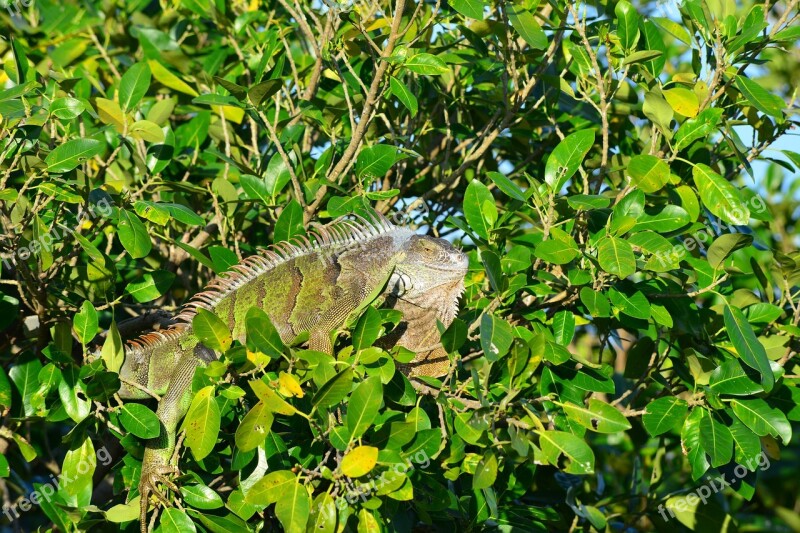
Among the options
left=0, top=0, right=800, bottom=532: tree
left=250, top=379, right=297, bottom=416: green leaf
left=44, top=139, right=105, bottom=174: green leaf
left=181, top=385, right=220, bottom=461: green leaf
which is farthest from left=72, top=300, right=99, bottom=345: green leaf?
left=250, top=379, right=297, bottom=416: green leaf

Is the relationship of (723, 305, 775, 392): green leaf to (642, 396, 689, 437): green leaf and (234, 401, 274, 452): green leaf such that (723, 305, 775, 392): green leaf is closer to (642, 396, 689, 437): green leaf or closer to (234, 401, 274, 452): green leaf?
(642, 396, 689, 437): green leaf

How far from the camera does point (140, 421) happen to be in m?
3.17

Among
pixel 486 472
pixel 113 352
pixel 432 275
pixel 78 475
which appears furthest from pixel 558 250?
pixel 78 475

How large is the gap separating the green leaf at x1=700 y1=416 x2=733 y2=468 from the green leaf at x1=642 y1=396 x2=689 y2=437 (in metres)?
0.10

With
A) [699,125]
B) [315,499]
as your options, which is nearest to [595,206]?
[699,125]

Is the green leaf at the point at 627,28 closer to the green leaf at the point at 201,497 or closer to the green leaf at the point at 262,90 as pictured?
the green leaf at the point at 262,90

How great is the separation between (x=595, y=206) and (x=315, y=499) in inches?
50.4

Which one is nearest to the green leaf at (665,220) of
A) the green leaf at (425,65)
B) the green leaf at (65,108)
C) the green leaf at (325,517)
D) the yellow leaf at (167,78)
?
the green leaf at (425,65)

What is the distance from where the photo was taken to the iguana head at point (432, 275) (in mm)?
3619

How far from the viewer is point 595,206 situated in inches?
121

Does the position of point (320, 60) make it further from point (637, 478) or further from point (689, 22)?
point (637, 478)

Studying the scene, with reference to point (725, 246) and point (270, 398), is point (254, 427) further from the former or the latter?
point (725, 246)

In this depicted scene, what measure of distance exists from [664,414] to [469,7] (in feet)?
5.20

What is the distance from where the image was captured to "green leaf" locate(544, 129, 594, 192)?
10.8 ft
